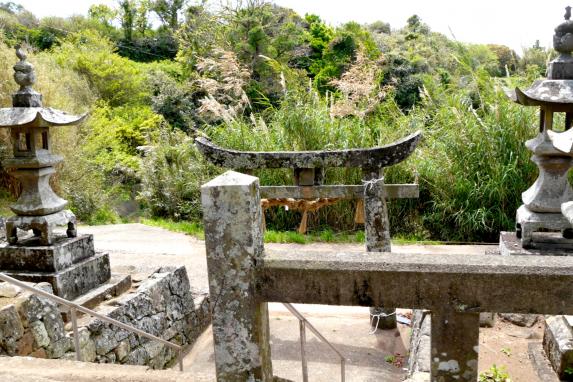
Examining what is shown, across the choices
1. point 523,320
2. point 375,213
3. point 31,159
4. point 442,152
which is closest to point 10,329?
point 31,159

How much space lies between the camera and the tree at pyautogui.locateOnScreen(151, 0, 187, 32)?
24.8m

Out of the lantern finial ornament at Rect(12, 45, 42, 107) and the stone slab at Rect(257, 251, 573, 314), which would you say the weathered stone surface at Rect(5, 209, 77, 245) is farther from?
the stone slab at Rect(257, 251, 573, 314)

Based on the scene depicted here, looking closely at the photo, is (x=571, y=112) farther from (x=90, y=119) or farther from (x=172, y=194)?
(x=90, y=119)

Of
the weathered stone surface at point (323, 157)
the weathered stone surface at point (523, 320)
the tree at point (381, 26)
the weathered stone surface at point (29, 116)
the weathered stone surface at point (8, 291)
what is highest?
the tree at point (381, 26)

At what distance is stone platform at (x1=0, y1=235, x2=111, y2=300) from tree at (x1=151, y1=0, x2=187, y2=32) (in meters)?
22.3

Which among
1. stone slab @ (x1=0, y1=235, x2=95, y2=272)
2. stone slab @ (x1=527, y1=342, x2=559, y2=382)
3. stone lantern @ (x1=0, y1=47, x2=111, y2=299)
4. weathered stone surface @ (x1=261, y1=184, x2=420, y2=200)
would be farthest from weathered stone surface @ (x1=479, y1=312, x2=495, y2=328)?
stone slab @ (x1=0, y1=235, x2=95, y2=272)

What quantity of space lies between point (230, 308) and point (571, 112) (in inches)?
120

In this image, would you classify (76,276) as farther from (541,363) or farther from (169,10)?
(169,10)

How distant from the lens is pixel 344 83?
27.0ft

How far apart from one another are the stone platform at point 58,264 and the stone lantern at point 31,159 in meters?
0.10

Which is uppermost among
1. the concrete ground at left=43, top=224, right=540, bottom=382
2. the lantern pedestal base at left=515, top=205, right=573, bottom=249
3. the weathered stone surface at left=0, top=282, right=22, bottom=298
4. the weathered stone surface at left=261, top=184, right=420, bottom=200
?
the weathered stone surface at left=261, top=184, right=420, bottom=200

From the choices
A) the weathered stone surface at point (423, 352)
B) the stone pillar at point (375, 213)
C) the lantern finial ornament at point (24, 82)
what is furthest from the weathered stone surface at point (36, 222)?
the weathered stone surface at point (423, 352)

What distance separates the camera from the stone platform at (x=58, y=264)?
13.4 ft

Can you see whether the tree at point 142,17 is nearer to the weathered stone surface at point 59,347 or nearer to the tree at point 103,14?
the tree at point 103,14
